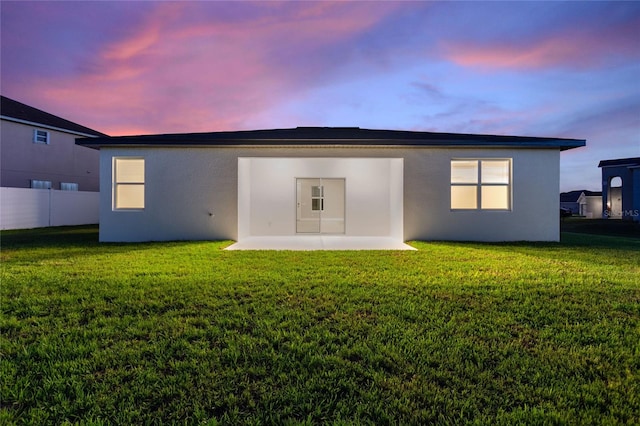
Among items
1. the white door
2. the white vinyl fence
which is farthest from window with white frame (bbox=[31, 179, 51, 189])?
the white door

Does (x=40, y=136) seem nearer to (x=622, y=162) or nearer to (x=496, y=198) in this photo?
(x=496, y=198)

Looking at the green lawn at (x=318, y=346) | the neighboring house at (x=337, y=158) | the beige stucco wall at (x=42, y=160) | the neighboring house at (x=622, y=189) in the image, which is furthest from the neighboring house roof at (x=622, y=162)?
the beige stucco wall at (x=42, y=160)

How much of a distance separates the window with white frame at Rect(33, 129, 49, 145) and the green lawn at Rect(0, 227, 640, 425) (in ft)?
55.7

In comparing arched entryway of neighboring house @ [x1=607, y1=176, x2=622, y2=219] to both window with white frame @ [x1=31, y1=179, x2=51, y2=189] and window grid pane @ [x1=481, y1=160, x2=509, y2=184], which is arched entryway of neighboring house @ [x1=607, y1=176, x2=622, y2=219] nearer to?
window grid pane @ [x1=481, y1=160, x2=509, y2=184]

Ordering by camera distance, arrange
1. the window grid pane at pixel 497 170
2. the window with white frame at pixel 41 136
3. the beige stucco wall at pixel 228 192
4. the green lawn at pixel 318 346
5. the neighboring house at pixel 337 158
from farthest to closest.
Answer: the window with white frame at pixel 41 136 < the window grid pane at pixel 497 170 < the beige stucco wall at pixel 228 192 < the neighboring house at pixel 337 158 < the green lawn at pixel 318 346

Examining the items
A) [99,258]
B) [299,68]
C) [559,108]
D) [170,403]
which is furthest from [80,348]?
[559,108]

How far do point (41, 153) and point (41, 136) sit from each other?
0.97 metres

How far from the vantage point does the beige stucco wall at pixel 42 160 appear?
53.5 feet

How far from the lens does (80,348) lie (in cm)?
262

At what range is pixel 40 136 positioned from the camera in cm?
1764

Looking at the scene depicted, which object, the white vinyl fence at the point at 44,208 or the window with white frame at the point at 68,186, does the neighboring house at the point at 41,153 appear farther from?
the white vinyl fence at the point at 44,208

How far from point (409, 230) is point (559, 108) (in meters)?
17.2

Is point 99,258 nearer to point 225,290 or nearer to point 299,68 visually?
point 225,290

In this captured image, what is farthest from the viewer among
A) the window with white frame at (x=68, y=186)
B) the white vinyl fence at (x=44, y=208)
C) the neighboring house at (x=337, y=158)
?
the window with white frame at (x=68, y=186)
